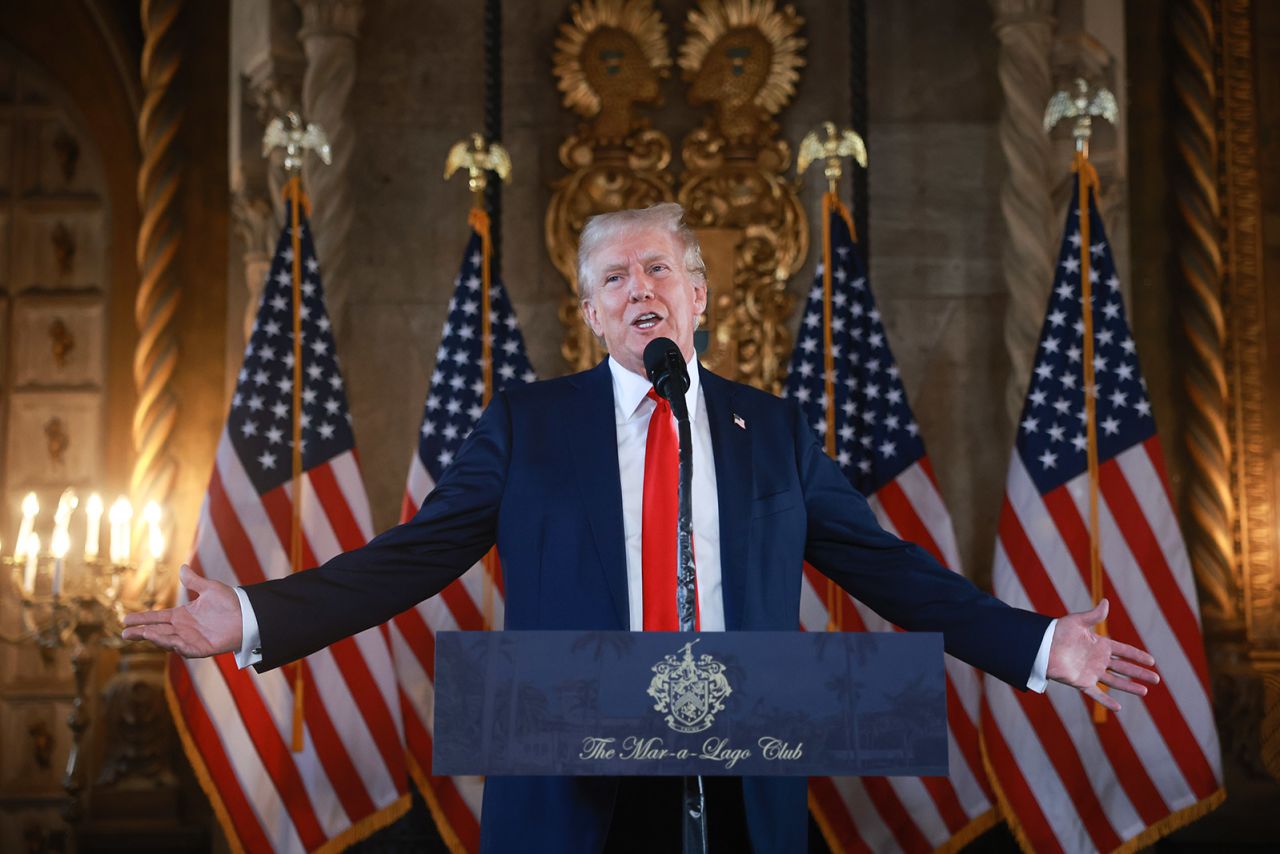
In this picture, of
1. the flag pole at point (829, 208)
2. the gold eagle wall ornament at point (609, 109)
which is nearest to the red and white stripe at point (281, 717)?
the gold eagle wall ornament at point (609, 109)

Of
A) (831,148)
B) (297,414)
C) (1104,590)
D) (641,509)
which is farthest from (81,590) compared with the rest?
(1104,590)

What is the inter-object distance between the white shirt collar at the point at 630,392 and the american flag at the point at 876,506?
2336 millimetres

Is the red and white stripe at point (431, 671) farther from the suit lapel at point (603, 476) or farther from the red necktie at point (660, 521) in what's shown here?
the red necktie at point (660, 521)

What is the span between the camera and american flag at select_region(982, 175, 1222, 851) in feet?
14.6

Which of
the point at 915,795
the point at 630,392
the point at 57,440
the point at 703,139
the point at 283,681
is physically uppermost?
the point at 703,139

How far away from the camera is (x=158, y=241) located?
5.69 metres

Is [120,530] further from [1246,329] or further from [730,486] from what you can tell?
[1246,329]

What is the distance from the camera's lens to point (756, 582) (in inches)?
90.8

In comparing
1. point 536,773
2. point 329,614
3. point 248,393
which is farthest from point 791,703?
point 248,393

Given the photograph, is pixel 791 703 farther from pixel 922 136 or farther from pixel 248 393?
pixel 922 136

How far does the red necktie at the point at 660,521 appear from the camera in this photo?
2.22 metres

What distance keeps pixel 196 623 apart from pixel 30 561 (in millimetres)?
2969

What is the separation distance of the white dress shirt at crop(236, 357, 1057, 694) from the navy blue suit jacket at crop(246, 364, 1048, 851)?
2 centimetres

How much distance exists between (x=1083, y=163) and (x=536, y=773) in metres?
3.73
